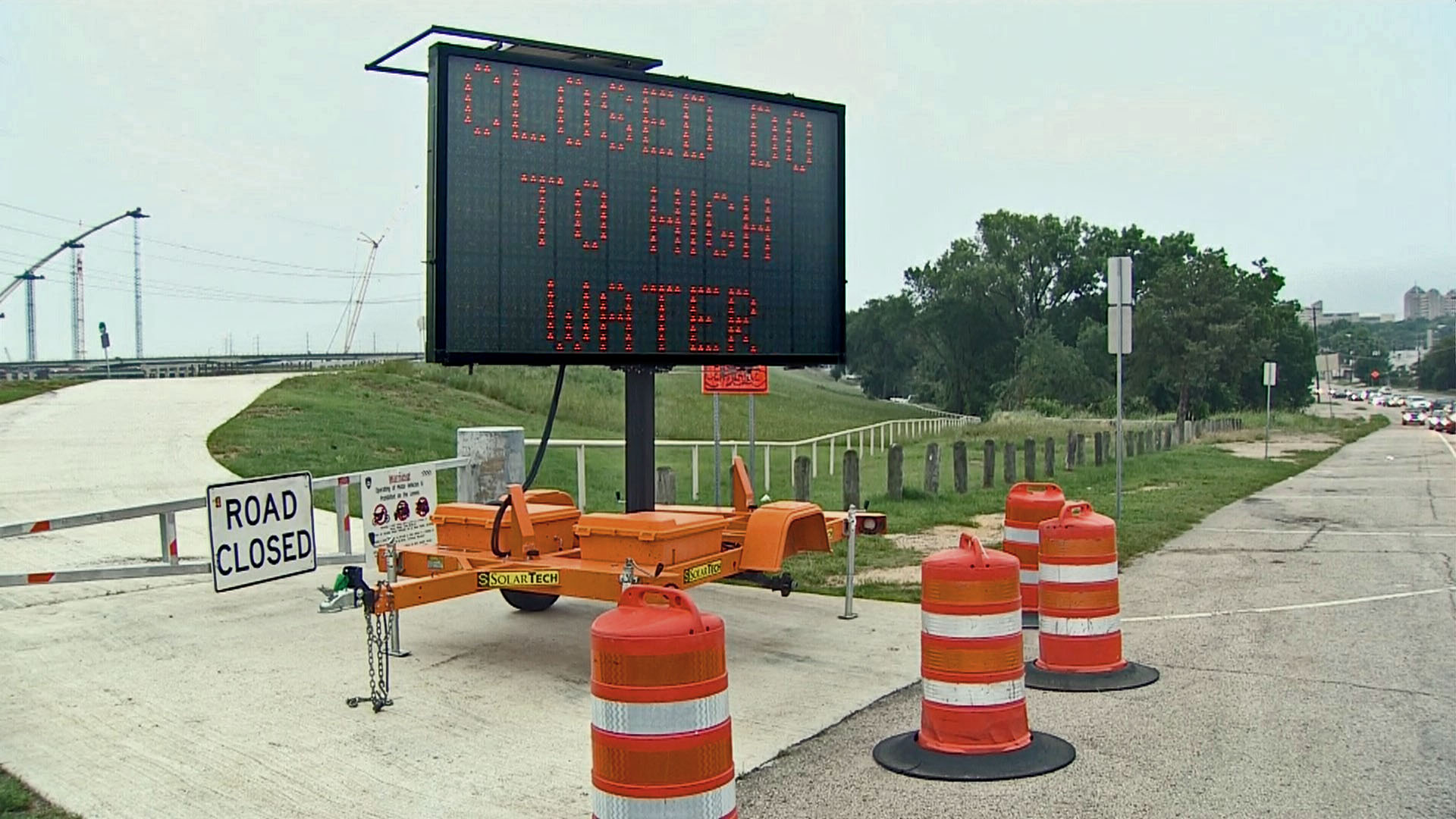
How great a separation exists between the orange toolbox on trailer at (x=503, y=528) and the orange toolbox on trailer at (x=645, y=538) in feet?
1.57

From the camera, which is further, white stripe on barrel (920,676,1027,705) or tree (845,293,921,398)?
tree (845,293,921,398)

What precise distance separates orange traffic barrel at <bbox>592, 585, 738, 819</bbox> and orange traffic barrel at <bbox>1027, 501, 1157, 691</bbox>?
3989mm

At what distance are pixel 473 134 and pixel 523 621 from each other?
4024mm

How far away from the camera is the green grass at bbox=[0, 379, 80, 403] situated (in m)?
30.7

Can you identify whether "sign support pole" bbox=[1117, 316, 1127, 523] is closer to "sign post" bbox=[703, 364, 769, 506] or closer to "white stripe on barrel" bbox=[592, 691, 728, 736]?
"sign post" bbox=[703, 364, 769, 506]

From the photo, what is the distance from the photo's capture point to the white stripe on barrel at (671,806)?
459cm

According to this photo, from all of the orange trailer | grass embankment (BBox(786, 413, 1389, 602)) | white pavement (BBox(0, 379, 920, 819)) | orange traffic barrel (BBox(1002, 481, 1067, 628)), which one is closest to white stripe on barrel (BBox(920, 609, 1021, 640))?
white pavement (BBox(0, 379, 920, 819))

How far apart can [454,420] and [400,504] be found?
67.8 ft

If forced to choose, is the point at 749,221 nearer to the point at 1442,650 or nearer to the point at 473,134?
the point at 473,134

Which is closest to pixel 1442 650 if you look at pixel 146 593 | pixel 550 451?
pixel 146 593

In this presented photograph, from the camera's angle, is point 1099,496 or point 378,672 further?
point 1099,496

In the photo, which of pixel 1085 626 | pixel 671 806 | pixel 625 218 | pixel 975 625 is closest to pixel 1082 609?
pixel 1085 626

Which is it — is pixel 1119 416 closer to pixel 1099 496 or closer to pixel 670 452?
pixel 1099 496

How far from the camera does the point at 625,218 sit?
9219 millimetres
